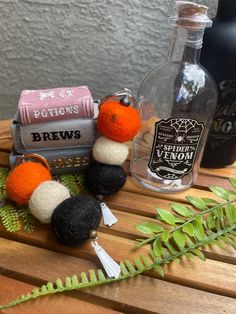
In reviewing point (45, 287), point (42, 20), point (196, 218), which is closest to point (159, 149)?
point (196, 218)

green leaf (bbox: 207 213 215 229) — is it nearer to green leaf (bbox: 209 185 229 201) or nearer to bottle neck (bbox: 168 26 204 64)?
green leaf (bbox: 209 185 229 201)

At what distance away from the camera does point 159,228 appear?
0.41 m

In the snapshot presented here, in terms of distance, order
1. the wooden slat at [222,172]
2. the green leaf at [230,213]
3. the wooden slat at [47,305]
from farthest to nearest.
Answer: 1. the wooden slat at [222,172]
2. the green leaf at [230,213]
3. the wooden slat at [47,305]

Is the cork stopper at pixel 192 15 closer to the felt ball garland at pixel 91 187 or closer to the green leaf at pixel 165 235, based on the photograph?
the felt ball garland at pixel 91 187

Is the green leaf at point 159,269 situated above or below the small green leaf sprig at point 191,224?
below

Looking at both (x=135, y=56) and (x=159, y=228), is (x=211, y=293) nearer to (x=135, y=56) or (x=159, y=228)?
(x=159, y=228)

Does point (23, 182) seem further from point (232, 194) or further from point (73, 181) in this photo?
point (232, 194)

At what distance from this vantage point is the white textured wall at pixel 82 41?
0.61 meters

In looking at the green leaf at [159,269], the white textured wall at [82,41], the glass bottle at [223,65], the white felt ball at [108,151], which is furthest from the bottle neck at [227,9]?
the green leaf at [159,269]

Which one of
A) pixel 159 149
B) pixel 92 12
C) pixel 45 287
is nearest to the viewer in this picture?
pixel 45 287

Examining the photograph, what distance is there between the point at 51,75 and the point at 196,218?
0.42 metres

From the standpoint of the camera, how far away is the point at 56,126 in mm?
459

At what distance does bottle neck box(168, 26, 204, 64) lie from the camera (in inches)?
17.6

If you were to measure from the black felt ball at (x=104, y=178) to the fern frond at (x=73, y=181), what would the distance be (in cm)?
2
